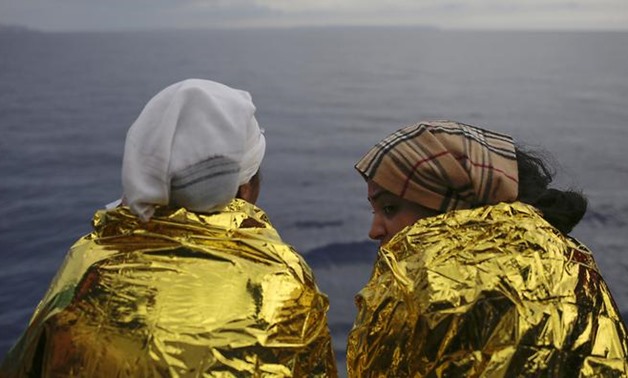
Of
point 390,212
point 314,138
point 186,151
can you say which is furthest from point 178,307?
point 314,138

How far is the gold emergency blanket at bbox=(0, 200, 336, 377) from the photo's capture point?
1.40 metres

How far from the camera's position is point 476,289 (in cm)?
146

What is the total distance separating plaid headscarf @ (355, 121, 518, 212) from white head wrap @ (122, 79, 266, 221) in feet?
1.36

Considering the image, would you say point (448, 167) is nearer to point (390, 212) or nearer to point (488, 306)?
point (390, 212)

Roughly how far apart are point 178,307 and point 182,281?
57 millimetres

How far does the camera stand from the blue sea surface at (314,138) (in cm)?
650

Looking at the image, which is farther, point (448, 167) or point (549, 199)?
point (549, 199)

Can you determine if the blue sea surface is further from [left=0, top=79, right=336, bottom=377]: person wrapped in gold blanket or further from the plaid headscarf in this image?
[left=0, top=79, right=336, bottom=377]: person wrapped in gold blanket

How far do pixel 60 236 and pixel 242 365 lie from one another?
6159mm

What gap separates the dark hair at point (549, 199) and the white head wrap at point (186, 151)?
2.47ft

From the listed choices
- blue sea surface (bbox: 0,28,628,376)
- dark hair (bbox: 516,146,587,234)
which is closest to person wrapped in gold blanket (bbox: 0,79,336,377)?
dark hair (bbox: 516,146,587,234)

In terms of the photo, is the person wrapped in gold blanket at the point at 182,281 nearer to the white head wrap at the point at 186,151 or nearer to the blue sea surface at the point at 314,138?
the white head wrap at the point at 186,151

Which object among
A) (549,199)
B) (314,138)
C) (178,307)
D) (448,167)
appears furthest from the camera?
(314,138)

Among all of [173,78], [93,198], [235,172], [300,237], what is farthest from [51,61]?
[235,172]
